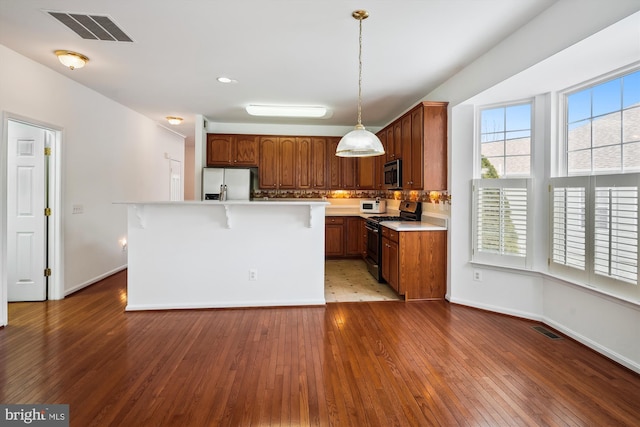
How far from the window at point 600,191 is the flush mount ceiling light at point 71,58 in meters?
4.84

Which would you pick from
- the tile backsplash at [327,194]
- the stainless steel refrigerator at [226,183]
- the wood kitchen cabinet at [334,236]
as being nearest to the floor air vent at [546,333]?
the tile backsplash at [327,194]

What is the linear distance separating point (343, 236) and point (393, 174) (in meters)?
1.98

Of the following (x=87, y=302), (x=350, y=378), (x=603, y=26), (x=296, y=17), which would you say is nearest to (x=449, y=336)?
(x=350, y=378)

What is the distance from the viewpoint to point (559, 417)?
183cm

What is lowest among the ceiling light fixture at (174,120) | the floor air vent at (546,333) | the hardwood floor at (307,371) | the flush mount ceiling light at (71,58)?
the hardwood floor at (307,371)

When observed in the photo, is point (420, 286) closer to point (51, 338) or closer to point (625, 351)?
point (625, 351)

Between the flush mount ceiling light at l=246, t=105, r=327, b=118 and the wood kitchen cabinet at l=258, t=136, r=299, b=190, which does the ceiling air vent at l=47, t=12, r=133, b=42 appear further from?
the wood kitchen cabinet at l=258, t=136, r=299, b=190

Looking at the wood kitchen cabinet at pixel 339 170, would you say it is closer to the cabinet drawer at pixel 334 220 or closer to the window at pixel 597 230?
the cabinet drawer at pixel 334 220

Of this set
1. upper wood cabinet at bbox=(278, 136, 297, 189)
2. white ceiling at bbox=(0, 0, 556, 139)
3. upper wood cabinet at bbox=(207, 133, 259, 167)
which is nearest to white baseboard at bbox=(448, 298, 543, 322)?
white ceiling at bbox=(0, 0, 556, 139)

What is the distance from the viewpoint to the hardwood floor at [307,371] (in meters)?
1.85

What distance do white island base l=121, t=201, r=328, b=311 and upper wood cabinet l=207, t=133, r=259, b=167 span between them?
2.60 meters

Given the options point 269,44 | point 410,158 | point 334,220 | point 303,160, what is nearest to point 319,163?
point 303,160

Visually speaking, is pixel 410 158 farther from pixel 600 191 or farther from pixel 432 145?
pixel 600 191

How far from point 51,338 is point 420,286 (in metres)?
3.77
